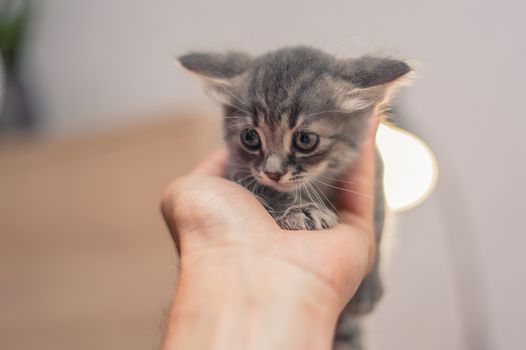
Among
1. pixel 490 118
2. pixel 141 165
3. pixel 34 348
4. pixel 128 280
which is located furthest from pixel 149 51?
pixel 490 118

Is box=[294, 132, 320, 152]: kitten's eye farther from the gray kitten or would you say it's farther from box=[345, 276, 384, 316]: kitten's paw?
box=[345, 276, 384, 316]: kitten's paw

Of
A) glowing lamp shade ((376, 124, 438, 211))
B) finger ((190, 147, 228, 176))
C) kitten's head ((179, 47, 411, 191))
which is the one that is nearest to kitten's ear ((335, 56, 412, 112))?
kitten's head ((179, 47, 411, 191))

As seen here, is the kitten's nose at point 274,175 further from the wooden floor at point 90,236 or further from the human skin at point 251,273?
the wooden floor at point 90,236

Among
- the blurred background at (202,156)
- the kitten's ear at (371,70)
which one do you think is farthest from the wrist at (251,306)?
the blurred background at (202,156)

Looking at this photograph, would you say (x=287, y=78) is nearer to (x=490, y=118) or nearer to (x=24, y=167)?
(x=490, y=118)

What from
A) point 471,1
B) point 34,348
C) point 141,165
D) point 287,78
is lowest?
point 34,348

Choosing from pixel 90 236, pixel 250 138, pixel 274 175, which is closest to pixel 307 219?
pixel 274 175

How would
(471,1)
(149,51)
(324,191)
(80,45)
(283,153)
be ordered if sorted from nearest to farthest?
(283,153), (324,191), (471,1), (149,51), (80,45)
